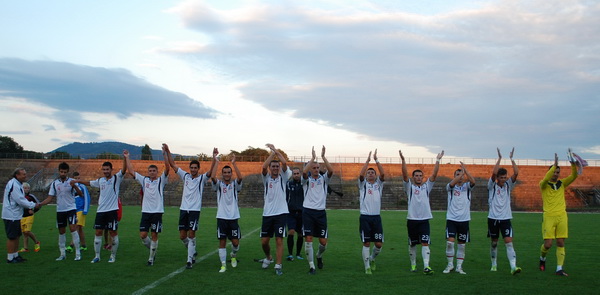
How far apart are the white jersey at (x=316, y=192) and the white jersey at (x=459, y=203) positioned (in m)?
2.73

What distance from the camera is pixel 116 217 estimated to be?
11.4 m

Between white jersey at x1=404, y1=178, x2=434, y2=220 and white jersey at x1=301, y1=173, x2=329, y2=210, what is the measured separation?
1814mm

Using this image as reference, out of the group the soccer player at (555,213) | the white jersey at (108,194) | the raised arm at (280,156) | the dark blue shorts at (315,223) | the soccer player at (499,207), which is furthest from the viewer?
the white jersey at (108,194)

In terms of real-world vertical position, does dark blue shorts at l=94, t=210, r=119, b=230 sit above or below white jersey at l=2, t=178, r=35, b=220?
below

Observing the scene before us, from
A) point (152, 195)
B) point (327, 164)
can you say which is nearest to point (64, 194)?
point (152, 195)

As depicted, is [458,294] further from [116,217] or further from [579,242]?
[579,242]

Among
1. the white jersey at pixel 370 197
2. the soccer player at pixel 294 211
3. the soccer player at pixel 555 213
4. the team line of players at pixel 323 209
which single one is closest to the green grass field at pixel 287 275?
the team line of players at pixel 323 209

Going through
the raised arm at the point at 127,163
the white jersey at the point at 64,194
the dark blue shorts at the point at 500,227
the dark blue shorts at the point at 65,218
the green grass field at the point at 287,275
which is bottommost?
the green grass field at the point at 287,275

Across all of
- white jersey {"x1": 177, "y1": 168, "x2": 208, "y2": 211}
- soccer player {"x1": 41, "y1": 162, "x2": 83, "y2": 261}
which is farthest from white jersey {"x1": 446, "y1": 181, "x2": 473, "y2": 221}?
soccer player {"x1": 41, "y1": 162, "x2": 83, "y2": 261}

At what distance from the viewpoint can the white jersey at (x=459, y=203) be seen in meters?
10.4

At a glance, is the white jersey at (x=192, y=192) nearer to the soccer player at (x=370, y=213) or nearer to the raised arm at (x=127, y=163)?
the raised arm at (x=127, y=163)

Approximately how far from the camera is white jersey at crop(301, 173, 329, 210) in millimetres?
10552

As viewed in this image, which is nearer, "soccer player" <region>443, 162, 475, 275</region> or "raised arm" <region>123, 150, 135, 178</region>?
"soccer player" <region>443, 162, 475, 275</region>

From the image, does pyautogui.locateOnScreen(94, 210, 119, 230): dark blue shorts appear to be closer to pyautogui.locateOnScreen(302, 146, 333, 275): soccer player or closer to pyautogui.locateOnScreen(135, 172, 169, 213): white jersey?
pyautogui.locateOnScreen(135, 172, 169, 213): white jersey
